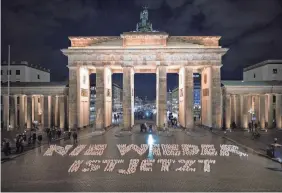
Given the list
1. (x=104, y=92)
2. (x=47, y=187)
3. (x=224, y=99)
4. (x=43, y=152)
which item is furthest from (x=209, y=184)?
(x=224, y=99)

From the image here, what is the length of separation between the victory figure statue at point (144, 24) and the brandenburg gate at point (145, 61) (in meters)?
2.12

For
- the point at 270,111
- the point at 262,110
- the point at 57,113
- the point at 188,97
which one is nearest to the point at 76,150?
the point at 188,97

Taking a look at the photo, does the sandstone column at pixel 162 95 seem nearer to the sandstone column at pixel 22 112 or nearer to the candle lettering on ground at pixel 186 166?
the candle lettering on ground at pixel 186 166

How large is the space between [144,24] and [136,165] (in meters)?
30.4

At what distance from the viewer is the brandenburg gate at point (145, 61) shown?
40375mm

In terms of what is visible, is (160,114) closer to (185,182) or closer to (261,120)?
(261,120)

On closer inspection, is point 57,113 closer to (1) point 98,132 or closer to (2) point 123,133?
(1) point 98,132

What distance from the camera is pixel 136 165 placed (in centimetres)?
1878

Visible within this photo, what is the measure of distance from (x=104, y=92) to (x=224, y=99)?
19.2m

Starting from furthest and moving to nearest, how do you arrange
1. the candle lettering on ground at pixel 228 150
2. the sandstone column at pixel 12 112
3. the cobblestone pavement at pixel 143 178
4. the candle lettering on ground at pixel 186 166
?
the sandstone column at pixel 12 112 < the candle lettering on ground at pixel 228 150 < the candle lettering on ground at pixel 186 166 < the cobblestone pavement at pixel 143 178

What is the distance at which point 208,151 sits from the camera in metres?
24.3

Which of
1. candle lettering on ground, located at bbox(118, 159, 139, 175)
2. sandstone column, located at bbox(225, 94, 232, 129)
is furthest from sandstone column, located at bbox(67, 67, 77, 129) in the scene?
candle lettering on ground, located at bbox(118, 159, 139, 175)

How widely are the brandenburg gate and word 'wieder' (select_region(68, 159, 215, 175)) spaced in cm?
2072

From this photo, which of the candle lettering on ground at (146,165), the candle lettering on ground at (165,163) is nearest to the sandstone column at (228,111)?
the candle lettering on ground at (165,163)
